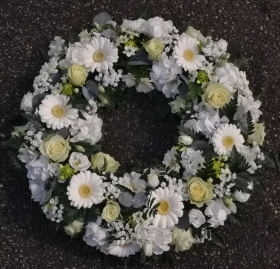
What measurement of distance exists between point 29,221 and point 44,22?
645mm

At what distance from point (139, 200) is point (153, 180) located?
0.07m

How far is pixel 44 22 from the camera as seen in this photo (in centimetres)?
209

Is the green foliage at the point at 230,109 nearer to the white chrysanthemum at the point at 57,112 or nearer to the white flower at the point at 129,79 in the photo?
the white flower at the point at 129,79

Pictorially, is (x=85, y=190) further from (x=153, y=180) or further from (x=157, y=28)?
(x=157, y=28)

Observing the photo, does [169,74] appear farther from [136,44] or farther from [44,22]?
[44,22]

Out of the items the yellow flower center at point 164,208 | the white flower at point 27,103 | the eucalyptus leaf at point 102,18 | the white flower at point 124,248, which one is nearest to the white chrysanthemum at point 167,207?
the yellow flower center at point 164,208

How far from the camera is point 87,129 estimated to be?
1.84 meters

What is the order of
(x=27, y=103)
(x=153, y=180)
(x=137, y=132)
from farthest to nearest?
1. (x=137, y=132)
2. (x=27, y=103)
3. (x=153, y=180)

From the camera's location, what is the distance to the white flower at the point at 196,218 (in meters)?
1.78

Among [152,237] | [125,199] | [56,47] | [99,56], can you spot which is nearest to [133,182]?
[125,199]

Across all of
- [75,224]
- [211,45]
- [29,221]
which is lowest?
[29,221]

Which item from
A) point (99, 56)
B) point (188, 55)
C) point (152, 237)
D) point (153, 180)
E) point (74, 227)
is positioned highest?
point (188, 55)

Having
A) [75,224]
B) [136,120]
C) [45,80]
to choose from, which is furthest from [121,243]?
[45,80]

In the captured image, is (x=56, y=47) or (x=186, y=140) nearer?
(x=186, y=140)
